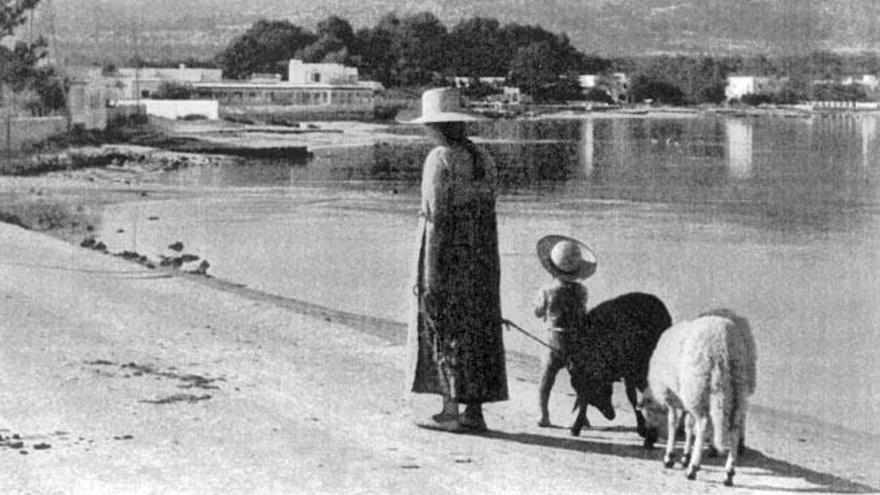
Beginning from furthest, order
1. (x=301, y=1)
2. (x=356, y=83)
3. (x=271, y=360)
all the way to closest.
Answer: (x=301, y=1) → (x=356, y=83) → (x=271, y=360)

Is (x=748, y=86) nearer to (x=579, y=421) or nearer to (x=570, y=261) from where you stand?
(x=570, y=261)

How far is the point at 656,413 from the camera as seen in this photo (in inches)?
254

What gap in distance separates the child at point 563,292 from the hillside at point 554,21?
30.0 meters

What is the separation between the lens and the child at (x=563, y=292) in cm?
674

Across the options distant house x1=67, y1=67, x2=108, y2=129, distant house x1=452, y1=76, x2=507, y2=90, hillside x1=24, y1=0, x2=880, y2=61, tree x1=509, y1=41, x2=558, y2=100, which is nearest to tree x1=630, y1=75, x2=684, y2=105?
hillside x1=24, y1=0, x2=880, y2=61

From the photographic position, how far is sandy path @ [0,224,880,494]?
564 cm

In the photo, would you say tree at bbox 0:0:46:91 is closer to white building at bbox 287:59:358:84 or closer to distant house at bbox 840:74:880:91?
white building at bbox 287:59:358:84

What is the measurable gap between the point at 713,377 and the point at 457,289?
4.67 feet

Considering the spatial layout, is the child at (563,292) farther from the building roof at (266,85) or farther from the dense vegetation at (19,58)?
the building roof at (266,85)

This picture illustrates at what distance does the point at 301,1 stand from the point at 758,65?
64272mm

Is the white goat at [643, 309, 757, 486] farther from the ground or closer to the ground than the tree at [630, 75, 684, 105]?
closer to the ground

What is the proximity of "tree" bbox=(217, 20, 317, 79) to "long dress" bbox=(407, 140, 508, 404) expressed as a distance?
311 feet

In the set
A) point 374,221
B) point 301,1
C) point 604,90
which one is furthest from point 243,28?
point 374,221

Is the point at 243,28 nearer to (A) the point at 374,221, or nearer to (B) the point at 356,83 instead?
(B) the point at 356,83
